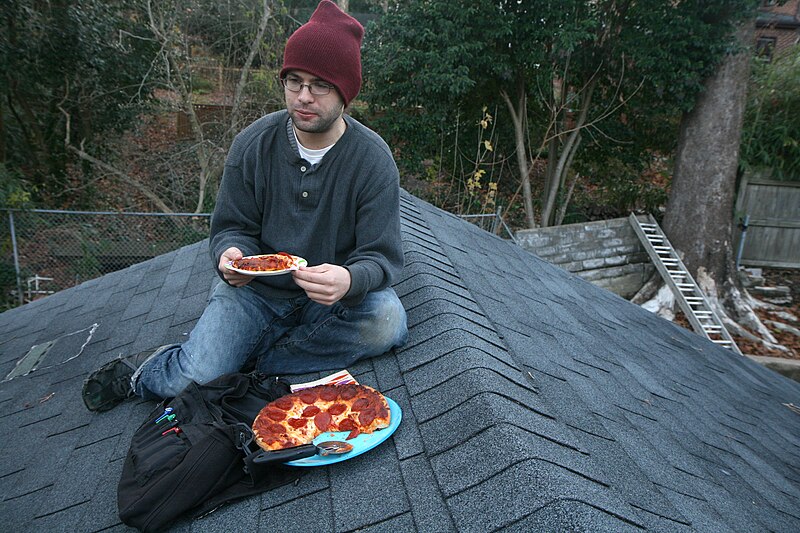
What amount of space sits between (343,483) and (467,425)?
0.41 m

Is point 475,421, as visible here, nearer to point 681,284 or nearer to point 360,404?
point 360,404

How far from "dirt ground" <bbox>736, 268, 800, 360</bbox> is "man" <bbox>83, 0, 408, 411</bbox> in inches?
345

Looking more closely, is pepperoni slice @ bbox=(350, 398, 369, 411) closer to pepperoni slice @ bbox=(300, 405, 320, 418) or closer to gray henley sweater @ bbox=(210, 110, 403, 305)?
pepperoni slice @ bbox=(300, 405, 320, 418)

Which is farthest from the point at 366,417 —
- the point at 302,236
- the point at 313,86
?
the point at 313,86

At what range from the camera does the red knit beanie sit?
2.20m

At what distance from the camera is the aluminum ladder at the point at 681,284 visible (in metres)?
8.81

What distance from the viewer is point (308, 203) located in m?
2.40

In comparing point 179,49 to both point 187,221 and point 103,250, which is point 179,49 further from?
point 103,250

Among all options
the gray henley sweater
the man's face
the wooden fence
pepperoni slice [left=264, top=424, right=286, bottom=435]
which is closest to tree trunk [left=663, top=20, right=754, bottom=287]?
the wooden fence

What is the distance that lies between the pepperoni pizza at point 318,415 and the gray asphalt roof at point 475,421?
0.12 meters

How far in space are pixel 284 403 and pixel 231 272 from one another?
62cm

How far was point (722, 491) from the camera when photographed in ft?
7.59

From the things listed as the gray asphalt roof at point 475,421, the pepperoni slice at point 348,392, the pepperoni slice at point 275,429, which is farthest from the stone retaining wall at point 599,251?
the pepperoni slice at point 275,429

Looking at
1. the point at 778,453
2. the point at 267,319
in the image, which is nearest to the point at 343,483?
the point at 267,319
